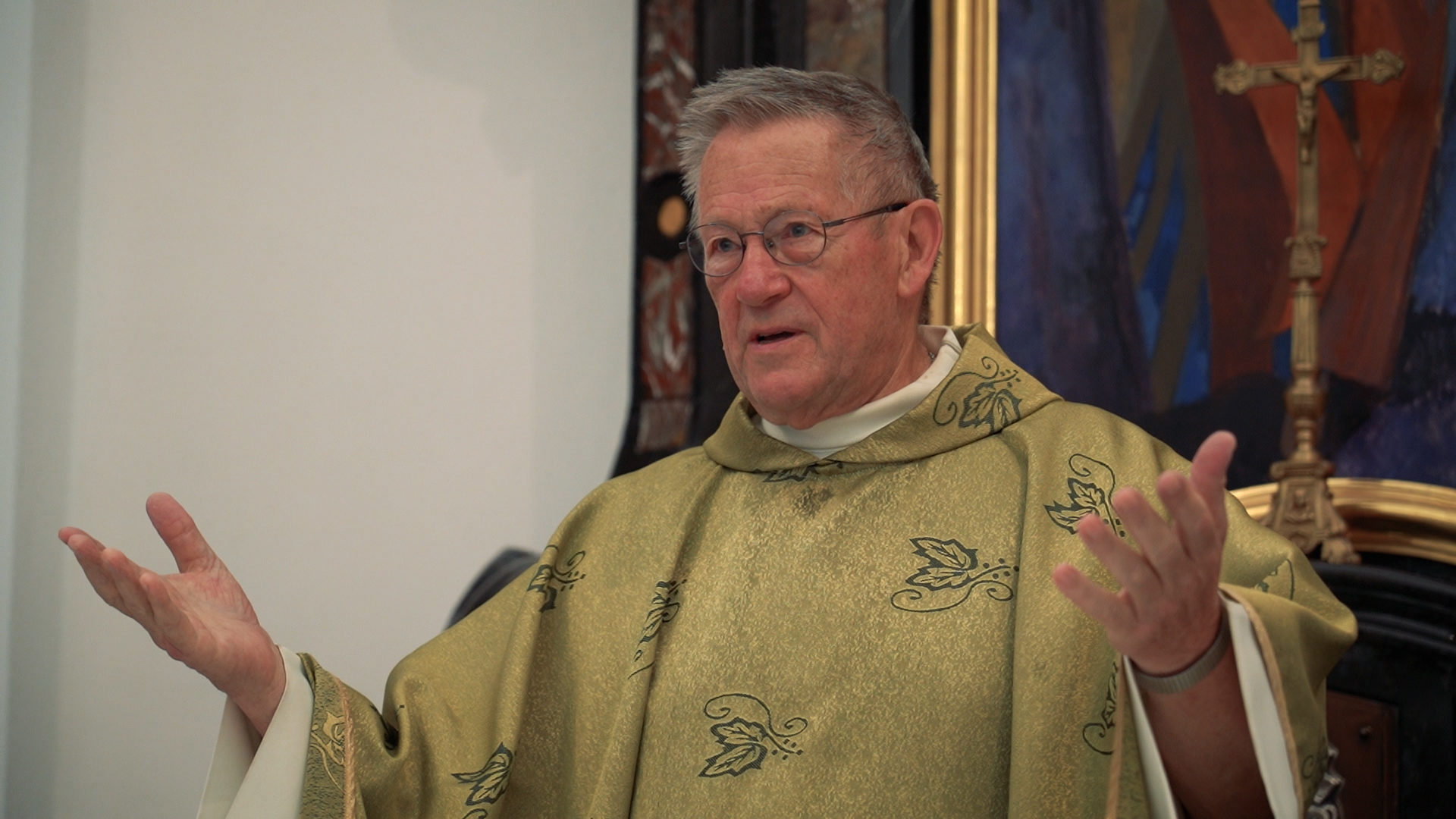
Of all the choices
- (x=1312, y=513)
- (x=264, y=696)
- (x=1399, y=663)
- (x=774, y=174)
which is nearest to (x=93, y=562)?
(x=264, y=696)

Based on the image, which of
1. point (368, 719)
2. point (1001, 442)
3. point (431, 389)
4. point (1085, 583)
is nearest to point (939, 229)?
point (1001, 442)

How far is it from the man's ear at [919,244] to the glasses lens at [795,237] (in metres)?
0.18

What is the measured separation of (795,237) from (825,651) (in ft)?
2.21

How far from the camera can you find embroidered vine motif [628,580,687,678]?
2.26 m

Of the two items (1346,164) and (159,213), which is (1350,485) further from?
(159,213)

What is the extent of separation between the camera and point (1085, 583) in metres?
1.58

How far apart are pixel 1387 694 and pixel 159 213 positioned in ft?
13.2

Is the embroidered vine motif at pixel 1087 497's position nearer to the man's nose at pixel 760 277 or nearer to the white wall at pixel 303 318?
the man's nose at pixel 760 277

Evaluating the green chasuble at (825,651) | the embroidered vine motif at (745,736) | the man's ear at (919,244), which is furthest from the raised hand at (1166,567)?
A: the man's ear at (919,244)

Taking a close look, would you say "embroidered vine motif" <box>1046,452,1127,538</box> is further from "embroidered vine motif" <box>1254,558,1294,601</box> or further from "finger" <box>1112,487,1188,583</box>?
"finger" <box>1112,487,1188,583</box>

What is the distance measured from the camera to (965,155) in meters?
3.82

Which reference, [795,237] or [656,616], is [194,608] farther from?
[795,237]

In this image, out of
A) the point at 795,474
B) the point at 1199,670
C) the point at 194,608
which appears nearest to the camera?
the point at 1199,670

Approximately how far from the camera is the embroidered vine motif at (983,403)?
232 centimetres
